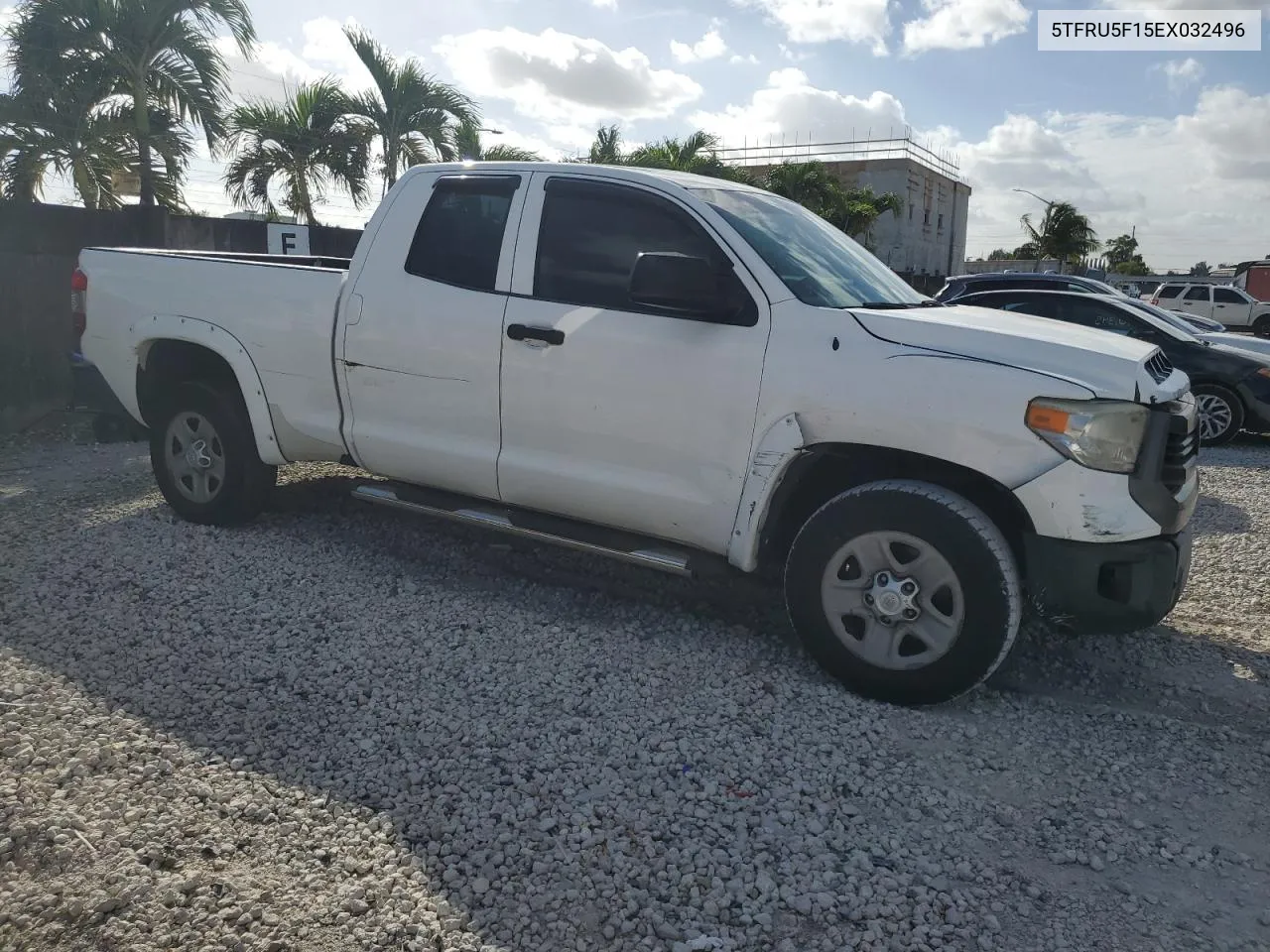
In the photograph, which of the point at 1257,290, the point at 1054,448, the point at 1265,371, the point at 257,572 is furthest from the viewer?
the point at 1257,290

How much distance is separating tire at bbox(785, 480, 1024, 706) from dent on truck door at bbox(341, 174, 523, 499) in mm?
1612

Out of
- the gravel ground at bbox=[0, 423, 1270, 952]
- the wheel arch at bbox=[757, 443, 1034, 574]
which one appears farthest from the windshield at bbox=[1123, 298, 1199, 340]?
the wheel arch at bbox=[757, 443, 1034, 574]

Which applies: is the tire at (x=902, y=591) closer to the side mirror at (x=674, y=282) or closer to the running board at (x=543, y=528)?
the running board at (x=543, y=528)

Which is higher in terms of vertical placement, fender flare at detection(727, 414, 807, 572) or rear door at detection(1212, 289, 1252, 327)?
rear door at detection(1212, 289, 1252, 327)

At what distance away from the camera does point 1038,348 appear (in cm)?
356

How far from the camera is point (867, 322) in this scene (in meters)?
3.77

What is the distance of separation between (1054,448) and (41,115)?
1392cm

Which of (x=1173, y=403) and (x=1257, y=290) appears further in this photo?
(x=1257, y=290)

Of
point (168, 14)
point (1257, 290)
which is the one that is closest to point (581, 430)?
point (168, 14)

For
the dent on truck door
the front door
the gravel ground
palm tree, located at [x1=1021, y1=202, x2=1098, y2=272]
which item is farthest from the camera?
palm tree, located at [x1=1021, y1=202, x2=1098, y2=272]

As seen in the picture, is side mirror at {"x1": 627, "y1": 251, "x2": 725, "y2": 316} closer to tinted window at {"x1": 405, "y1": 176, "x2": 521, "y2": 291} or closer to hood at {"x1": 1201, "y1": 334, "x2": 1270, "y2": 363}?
tinted window at {"x1": 405, "y1": 176, "x2": 521, "y2": 291}

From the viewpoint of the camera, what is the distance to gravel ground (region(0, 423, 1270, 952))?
8.46 feet

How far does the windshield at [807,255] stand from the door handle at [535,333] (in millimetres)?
860

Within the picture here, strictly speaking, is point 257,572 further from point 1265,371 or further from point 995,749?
point 1265,371
